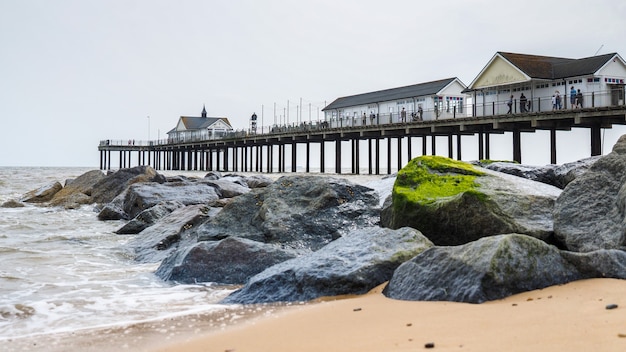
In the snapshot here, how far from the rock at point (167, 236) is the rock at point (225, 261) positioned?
1.83m

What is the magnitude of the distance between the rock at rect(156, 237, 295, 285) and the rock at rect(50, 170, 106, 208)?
40.3 feet

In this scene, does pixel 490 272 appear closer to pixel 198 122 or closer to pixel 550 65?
pixel 550 65

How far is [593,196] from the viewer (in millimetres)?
5633

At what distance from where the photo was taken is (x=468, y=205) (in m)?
6.42

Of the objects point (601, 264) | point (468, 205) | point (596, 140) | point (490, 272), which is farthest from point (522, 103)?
point (490, 272)

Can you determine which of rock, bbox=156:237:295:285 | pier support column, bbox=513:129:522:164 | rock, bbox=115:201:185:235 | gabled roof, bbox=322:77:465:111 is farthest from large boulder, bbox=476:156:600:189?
gabled roof, bbox=322:77:465:111

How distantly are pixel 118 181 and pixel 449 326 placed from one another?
1751cm

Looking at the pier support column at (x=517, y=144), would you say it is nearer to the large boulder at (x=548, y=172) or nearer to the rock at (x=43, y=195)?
the large boulder at (x=548, y=172)

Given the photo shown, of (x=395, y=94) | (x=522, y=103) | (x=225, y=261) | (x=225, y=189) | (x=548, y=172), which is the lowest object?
(x=225, y=261)

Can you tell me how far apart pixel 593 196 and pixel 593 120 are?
22435 millimetres

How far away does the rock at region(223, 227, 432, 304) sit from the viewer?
17.8ft

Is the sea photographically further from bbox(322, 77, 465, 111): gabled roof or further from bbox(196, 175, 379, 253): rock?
bbox(322, 77, 465, 111): gabled roof

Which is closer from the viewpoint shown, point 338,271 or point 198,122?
point 338,271

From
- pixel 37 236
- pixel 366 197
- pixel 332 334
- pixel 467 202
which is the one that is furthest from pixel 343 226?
pixel 37 236
